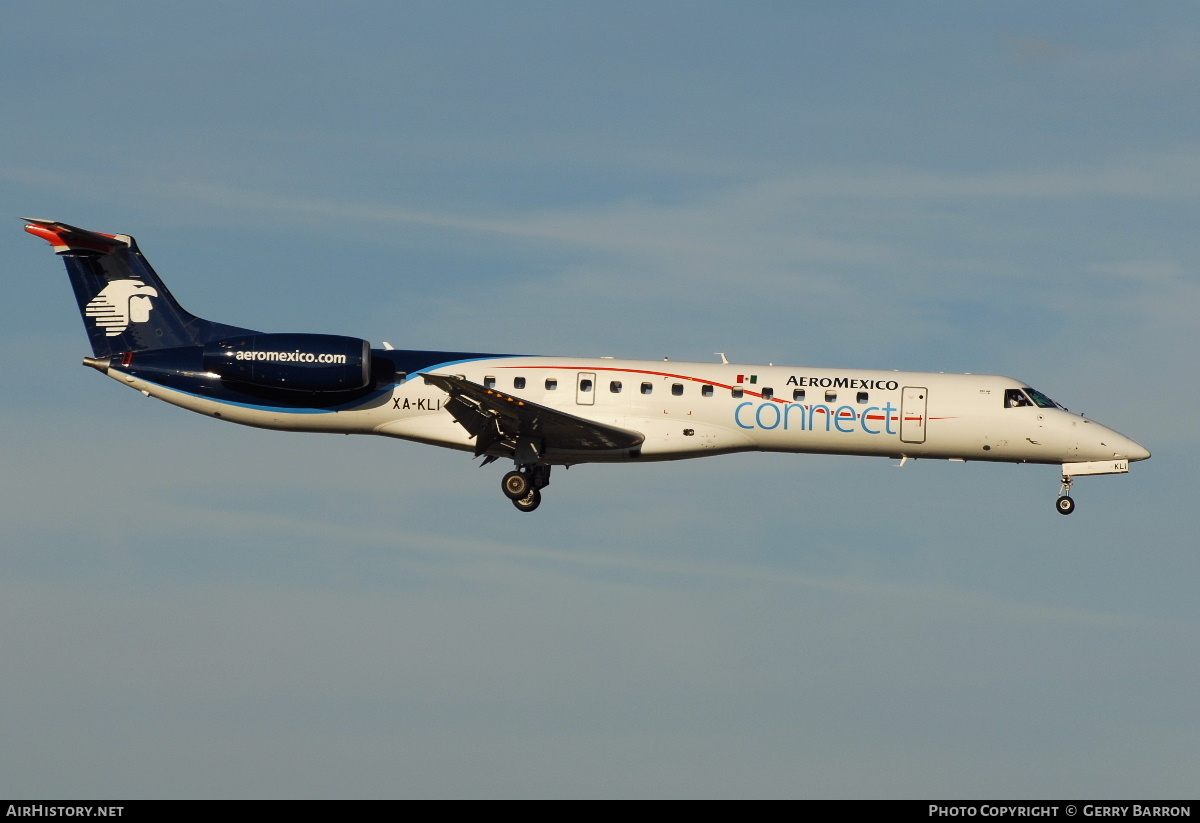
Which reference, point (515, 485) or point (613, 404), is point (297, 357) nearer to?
point (515, 485)

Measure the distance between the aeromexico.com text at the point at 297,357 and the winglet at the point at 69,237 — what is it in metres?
4.74

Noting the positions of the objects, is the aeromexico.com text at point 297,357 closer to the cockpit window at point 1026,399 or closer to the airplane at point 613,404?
the airplane at point 613,404

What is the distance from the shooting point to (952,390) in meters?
31.6

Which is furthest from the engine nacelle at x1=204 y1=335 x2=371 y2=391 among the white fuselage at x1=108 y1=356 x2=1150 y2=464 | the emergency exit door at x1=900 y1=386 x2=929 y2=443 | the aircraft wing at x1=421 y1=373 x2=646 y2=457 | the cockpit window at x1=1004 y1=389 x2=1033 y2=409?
the cockpit window at x1=1004 y1=389 x2=1033 y2=409

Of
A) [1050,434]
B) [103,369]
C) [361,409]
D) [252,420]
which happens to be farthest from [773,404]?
[103,369]

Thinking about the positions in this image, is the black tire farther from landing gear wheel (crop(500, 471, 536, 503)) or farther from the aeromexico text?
the aeromexico text

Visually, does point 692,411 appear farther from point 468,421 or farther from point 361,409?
point 361,409

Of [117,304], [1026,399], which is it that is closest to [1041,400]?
[1026,399]

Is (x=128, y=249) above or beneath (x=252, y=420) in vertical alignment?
above

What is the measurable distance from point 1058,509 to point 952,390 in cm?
356

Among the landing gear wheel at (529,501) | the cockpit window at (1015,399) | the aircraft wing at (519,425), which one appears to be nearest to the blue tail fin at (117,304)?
the aircraft wing at (519,425)

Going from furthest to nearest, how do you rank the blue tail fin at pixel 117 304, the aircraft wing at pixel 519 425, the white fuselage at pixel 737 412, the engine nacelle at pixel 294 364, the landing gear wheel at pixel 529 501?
the blue tail fin at pixel 117 304 < the landing gear wheel at pixel 529 501 < the white fuselage at pixel 737 412 < the engine nacelle at pixel 294 364 < the aircraft wing at pixel 519 425

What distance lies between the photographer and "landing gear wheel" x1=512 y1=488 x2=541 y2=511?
3117 centimetres

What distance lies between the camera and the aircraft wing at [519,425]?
28.9 m
